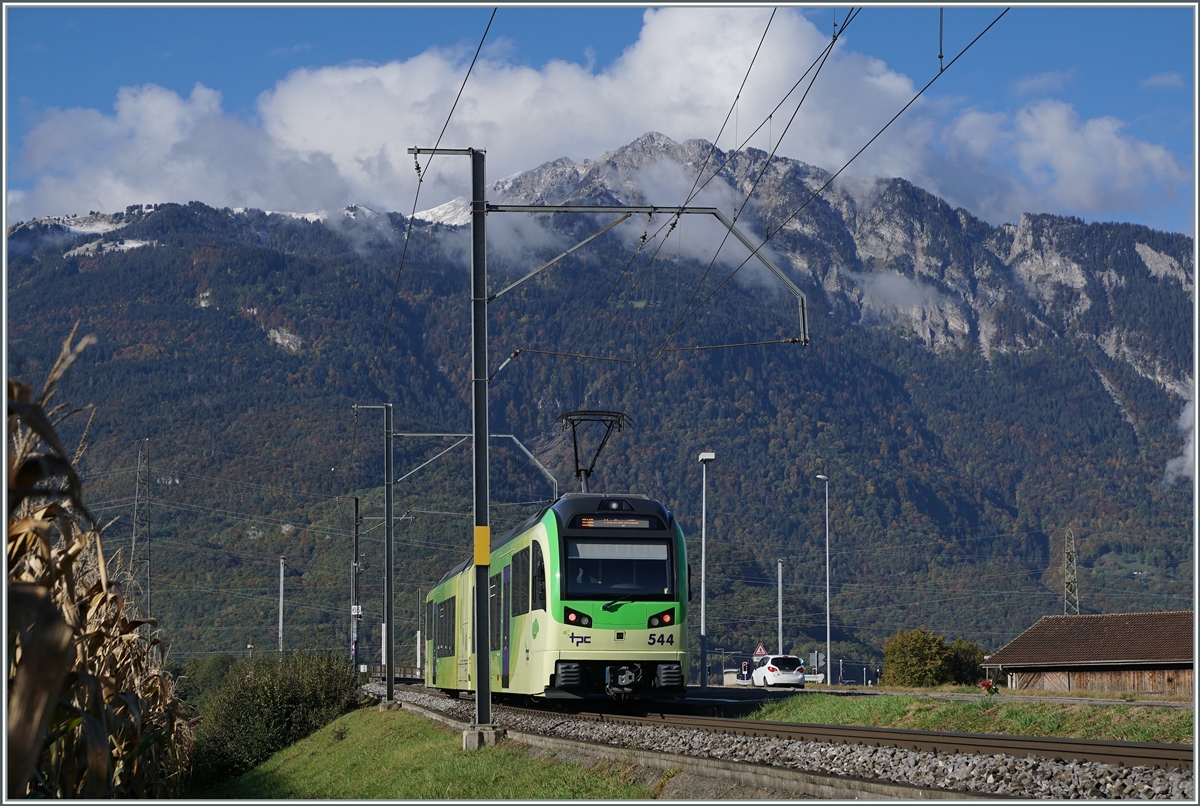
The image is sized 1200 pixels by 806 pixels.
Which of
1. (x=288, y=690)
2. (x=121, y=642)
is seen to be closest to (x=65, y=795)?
(x=121, y=642)

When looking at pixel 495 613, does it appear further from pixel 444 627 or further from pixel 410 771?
pixel 444 627

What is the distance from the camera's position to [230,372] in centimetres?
19912

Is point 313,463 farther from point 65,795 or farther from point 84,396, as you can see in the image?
point 65,795

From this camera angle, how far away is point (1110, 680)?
4647 cm

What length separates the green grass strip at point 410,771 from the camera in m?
13.0

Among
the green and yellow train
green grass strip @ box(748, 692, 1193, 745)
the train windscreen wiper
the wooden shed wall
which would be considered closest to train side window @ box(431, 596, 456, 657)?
the green and yellow train

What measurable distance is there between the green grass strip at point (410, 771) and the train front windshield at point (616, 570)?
2.86 m

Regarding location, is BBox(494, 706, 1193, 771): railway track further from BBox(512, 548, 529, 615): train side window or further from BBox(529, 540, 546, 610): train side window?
BBox(512, 548, 529, 615): train side window

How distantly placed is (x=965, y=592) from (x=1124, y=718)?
152821 millimetres

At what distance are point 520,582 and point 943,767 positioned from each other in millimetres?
11280

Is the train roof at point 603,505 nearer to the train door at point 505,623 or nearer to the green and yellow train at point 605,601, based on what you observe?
the green and yellow train at point 605,601

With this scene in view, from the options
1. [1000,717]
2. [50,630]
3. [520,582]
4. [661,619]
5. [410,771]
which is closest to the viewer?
[50,630]

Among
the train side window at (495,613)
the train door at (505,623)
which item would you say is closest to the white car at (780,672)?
the train side window at (495,613)

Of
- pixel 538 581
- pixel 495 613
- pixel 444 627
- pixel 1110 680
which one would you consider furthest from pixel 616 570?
pixel 1110 680
